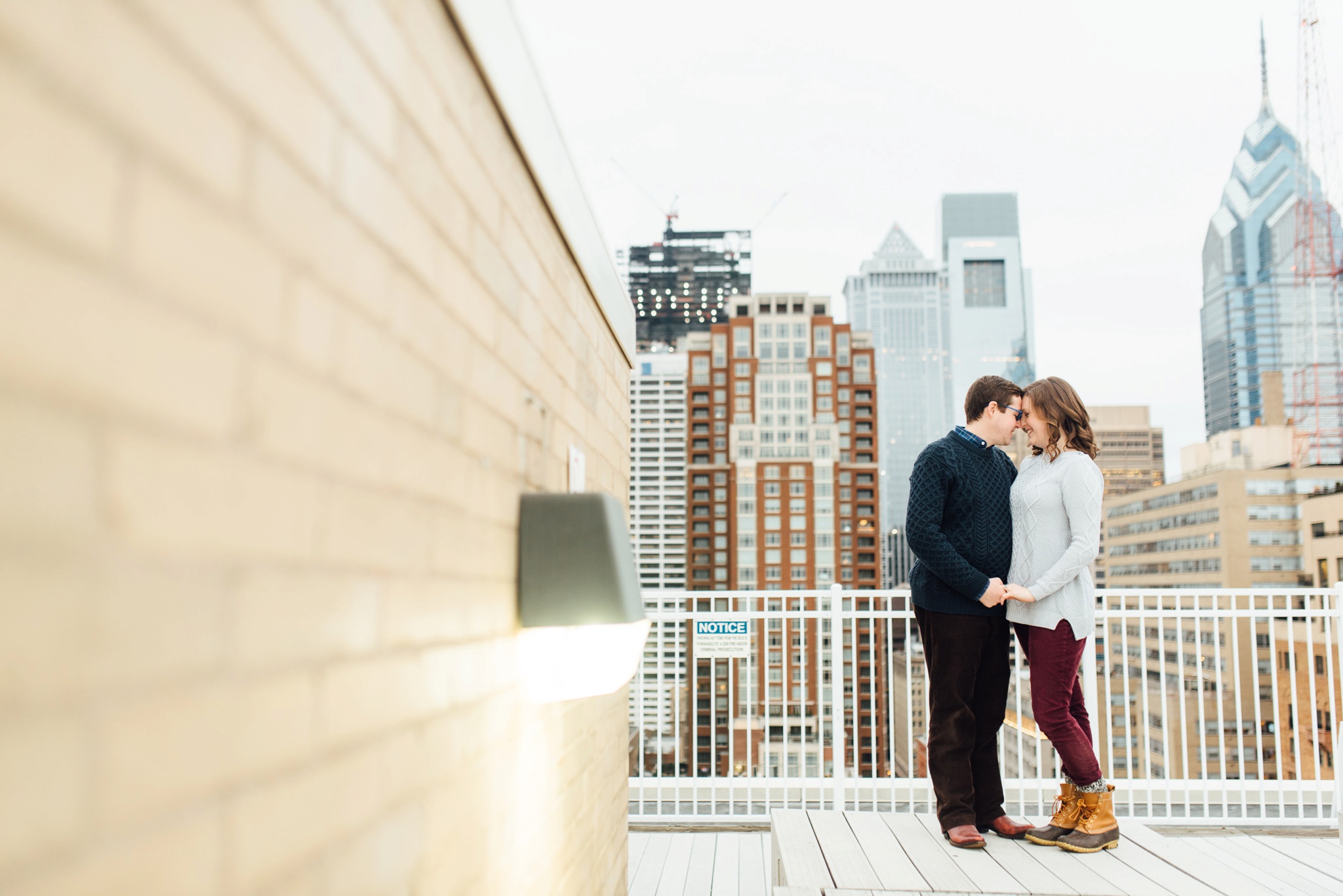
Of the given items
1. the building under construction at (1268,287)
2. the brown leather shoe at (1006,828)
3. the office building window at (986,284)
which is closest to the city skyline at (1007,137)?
the building under construction at (1268,287)

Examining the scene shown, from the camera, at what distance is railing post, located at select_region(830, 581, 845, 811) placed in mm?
3727

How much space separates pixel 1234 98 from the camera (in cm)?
9681

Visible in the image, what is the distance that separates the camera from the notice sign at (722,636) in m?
4.13

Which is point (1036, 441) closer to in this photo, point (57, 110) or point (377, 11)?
point (377, 11)

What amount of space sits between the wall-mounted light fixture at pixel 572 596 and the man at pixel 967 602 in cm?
140

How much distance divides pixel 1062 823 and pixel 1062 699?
1.36 feet

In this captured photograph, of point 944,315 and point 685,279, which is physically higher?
point 944,315

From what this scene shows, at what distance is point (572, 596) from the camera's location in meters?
1.36

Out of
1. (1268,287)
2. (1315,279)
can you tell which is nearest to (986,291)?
(1268,287)

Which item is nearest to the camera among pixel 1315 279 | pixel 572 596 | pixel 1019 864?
pixel 572 596

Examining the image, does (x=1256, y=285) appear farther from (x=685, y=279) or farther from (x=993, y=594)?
(x=993, y=594)

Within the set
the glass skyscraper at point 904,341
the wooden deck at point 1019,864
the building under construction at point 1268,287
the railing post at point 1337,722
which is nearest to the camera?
the wooden deck at point 1019,864

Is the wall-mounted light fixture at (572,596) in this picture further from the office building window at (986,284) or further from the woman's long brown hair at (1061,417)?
A: the office building window at (986,284)

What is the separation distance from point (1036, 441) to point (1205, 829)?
8.62 feet
